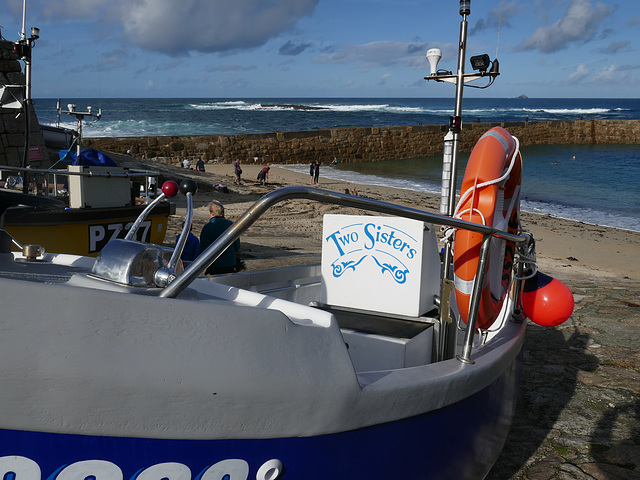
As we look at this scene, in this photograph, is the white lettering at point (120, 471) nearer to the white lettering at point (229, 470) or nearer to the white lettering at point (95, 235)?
the white lettering at point (229, 470)

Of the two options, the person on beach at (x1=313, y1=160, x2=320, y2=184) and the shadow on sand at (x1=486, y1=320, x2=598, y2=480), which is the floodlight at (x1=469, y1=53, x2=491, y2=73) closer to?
the shadow on sand at (x1=486, y1=320, x2=598, y2=480)

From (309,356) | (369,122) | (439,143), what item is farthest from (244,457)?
(369,122)

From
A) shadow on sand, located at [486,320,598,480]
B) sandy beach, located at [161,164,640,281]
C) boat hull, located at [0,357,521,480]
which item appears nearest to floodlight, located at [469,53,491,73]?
shadow on sand, located at [486,320,598,480]

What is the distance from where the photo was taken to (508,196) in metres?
3.33

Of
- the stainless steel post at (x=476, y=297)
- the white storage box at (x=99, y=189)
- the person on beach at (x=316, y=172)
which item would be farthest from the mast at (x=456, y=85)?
the person on beach at (x=316, y=172)

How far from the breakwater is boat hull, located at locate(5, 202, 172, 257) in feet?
70.6

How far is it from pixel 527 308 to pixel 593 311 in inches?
125

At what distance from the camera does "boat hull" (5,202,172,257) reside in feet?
20.4

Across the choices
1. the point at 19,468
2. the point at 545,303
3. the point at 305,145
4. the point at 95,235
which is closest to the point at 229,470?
the point at 19,468

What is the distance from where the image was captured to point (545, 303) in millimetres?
3457

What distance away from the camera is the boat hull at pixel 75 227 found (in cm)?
621

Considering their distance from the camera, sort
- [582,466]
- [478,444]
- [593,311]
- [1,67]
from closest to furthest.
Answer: [478,444] → [582,466] → [593,311] → [1,67]

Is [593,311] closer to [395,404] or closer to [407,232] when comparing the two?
[407,232]

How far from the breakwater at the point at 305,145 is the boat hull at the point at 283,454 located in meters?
25.5
